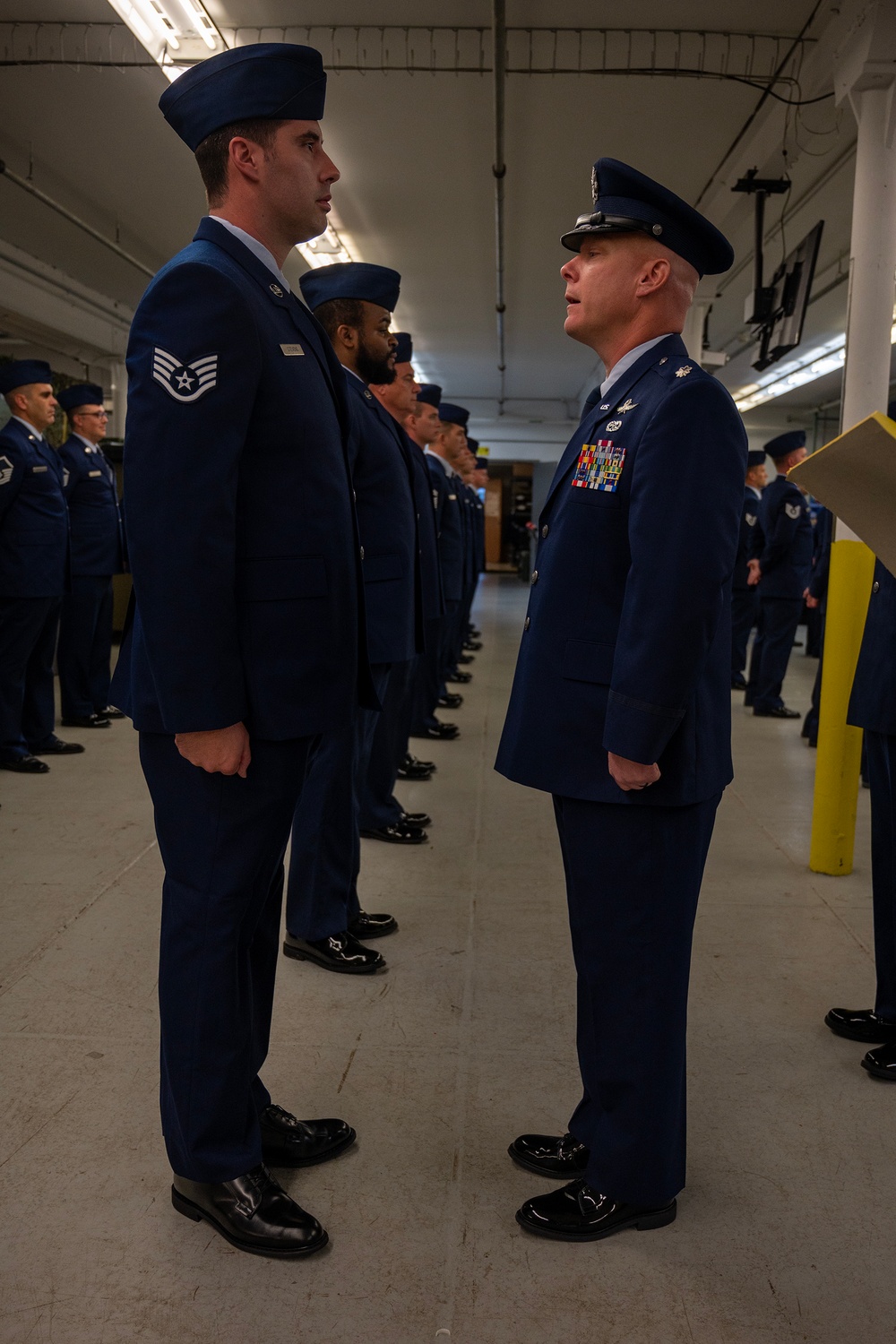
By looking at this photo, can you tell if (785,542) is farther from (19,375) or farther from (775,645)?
(19,375)

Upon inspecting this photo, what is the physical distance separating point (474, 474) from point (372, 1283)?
1074cm

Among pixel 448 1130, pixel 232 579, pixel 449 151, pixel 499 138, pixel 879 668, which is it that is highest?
pixel 449 151

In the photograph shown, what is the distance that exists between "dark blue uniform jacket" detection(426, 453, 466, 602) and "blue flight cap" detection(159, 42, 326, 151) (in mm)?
4426

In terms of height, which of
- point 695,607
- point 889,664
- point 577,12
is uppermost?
point 577,12

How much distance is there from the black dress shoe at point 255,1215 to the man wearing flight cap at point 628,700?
1.20 feet

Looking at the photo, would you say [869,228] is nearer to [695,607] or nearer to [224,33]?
[695,607]

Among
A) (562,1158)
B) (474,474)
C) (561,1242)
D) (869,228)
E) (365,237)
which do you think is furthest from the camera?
(474,474)

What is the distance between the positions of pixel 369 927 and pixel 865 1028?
1329mm

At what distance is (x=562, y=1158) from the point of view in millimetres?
1861

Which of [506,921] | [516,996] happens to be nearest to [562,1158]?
[516,996]

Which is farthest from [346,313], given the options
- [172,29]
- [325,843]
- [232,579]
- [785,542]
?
[785,542]

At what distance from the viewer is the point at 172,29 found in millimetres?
5402

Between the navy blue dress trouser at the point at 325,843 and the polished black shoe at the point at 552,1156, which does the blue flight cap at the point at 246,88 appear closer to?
the navy blue dress trouser at the point at 325,843

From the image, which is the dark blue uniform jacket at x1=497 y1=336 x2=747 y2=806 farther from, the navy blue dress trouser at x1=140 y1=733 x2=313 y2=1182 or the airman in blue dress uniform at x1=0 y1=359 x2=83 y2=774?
the airman in blue dress uniform at x1=0 y1=359 x2=83 y2=774
